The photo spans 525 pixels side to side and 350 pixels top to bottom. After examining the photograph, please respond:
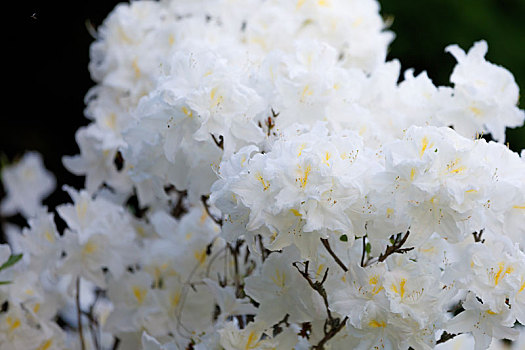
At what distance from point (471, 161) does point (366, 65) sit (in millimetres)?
646

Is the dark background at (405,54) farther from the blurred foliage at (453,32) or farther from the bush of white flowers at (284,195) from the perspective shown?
the bush of white flowers at (284,195)

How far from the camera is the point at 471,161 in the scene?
0.94 m

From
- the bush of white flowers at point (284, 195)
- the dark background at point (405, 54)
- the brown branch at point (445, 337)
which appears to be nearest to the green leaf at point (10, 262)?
the bush of white flowers at point (284, 195)

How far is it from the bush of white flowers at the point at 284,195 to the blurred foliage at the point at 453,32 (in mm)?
1508

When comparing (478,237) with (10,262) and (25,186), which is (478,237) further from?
(25,186)

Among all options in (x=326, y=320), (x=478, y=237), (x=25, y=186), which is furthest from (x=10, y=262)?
(x=25, y=186)

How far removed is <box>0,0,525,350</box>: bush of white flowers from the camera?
37.1 inches

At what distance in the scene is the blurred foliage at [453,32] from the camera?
2.99 m

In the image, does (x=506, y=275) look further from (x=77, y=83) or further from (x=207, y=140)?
(x=77, y=83)

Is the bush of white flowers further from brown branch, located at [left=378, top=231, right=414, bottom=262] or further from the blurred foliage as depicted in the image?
the blurred foliage

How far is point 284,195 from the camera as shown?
916 mm

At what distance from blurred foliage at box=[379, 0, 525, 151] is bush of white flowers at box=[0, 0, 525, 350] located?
4.95 ft

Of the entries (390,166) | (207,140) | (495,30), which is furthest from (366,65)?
(495,30)

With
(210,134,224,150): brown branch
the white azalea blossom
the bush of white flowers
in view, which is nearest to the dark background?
the white azalea blossom
